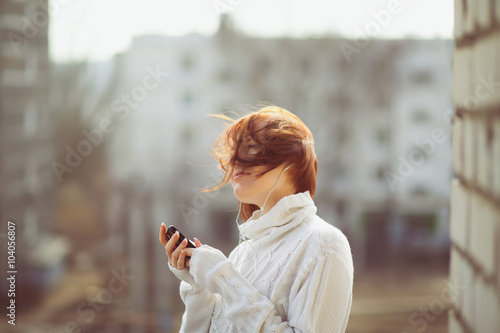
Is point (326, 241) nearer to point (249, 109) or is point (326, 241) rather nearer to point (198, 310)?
point (198, 310)

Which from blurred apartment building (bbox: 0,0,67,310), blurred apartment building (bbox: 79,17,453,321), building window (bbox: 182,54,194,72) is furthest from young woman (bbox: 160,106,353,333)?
building window (bbox: 182,54,194,72)

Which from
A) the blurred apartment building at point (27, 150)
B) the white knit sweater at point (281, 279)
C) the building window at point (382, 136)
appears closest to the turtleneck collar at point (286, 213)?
the white knit sweater at point (281, 279)

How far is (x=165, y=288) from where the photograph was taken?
1202 centimetres

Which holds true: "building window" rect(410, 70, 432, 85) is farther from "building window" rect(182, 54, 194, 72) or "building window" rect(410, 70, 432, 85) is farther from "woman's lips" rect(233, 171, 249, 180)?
"woman's lips" rect(233, 171, 249, 180)

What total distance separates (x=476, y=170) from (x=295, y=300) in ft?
1.70

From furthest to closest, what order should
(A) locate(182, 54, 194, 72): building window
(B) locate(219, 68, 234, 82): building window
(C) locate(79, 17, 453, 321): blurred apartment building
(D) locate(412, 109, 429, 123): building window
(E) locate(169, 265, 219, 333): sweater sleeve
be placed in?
(D) locate(412, 109, 429, 123): building window < (A) locate(182, 54, 194, 72): building window < (B) locate(219, 68, 234, 82): building window < (C) locate(79, 17, 453, 321): blurred apartment building < (E) locate(169, 265, 219, 333): sweater sleeve

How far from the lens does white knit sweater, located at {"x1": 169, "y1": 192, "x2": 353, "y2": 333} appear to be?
1012 mm

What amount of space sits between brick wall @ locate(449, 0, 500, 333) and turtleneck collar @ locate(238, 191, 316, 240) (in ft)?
1.22

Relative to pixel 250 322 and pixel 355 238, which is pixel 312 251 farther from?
pixel 355 238

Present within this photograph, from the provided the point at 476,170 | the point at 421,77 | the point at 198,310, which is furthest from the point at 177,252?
the point at 421,77

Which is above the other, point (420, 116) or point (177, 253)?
point (177, 253)

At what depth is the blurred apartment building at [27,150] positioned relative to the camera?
9.87 m

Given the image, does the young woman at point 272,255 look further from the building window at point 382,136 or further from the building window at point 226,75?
the building window at point 382,136

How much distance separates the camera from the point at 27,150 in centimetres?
1063
